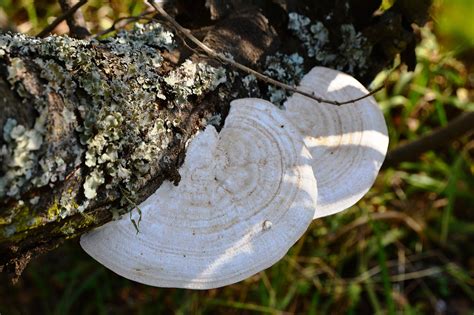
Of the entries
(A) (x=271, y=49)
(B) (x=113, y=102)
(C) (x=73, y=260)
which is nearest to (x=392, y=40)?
(A) (x=271, y=49)

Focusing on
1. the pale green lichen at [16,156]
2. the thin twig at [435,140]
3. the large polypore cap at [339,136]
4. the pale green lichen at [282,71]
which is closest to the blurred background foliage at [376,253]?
the thin twig at [435,140]

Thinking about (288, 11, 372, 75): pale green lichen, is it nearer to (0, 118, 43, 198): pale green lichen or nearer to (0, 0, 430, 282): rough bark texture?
(0, 0, 430, 282): rough bark texture

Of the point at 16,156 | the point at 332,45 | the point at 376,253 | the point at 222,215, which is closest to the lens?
the point at 16,156

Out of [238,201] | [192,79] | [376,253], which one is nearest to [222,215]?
[238,201]

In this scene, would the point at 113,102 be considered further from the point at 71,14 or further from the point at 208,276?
the point at 71,14

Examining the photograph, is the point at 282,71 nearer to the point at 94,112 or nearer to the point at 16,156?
the point at 94,112

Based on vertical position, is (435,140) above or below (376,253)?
above

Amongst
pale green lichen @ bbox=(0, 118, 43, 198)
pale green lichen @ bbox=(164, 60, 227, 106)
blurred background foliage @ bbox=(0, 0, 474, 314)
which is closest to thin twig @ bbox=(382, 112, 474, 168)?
blurred background foliage @ bbox=(0, 0, 474, 314)
